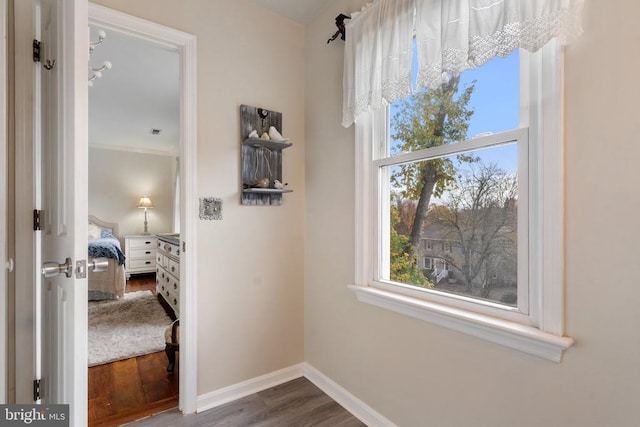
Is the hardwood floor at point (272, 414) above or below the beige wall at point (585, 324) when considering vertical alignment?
below

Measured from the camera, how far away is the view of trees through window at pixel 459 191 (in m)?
1.21

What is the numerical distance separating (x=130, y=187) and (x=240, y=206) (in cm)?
512

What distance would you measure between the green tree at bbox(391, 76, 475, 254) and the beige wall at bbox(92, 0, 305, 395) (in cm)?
87

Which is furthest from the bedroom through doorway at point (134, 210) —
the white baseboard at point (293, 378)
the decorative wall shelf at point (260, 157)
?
the decorative wall shelf at point (260, 157)

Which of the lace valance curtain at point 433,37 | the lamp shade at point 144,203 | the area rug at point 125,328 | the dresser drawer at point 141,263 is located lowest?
the area rug at point 125,328

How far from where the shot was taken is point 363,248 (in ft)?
5.82

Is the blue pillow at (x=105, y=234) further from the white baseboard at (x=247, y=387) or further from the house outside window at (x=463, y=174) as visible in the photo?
the house outside window at (x=463, y=174)

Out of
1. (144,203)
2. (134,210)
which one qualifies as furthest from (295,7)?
(134,210)

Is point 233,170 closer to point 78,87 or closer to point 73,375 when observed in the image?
point 78,87

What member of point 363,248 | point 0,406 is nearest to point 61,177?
point 0,406

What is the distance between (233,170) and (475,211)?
144 centimetres

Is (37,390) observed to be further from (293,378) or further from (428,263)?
(428,263)

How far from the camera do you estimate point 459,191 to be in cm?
139

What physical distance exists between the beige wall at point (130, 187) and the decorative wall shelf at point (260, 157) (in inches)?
199
